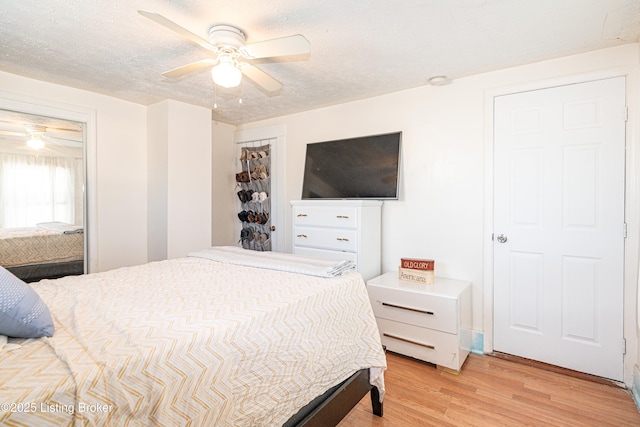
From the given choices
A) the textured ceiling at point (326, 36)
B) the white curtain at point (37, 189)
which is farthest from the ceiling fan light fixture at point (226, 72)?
the white curtain at point (37, 189)

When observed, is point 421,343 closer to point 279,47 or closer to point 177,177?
point 279,47

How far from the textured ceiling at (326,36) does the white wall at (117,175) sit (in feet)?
0.84

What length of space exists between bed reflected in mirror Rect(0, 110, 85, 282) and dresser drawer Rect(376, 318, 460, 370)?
120 inches

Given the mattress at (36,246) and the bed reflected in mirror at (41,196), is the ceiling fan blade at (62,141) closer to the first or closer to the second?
the bed reflected in mirror at (41,196)

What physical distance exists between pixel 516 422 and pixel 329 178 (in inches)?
101

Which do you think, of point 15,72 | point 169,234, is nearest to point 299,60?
point 169,234

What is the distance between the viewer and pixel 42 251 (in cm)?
296

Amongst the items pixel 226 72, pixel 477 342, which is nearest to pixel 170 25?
pixel 226 72

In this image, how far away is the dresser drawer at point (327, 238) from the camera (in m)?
2.98

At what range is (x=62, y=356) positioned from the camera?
2.85 feet

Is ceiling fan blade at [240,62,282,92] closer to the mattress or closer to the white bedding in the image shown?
the white bedding

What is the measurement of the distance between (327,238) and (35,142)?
2.81 m

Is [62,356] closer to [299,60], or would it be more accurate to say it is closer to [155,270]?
[155,270]

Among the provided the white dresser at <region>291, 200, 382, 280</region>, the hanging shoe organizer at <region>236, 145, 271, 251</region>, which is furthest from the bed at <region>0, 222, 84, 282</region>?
the white dresser at <region>291, 200, 382, 280</region>
